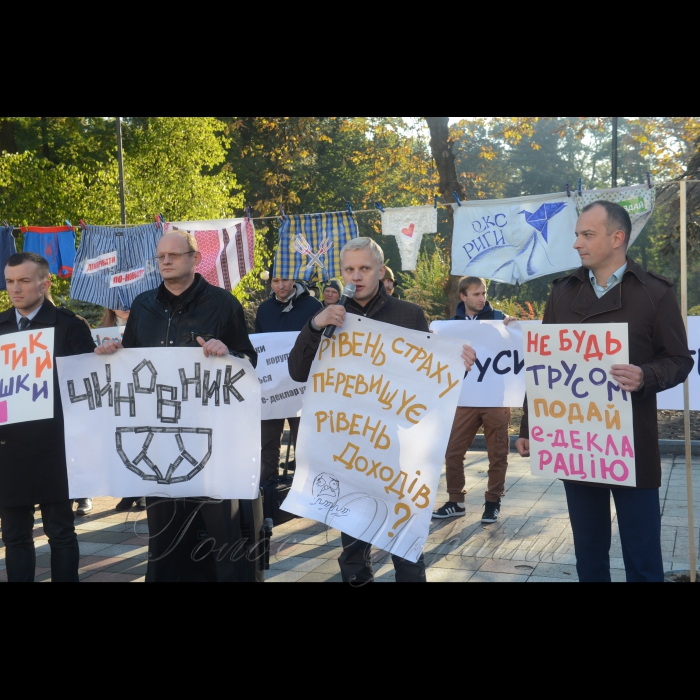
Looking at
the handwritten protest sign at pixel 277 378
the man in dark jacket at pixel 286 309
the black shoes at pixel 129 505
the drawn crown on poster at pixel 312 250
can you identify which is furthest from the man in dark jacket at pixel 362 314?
the drawn crown on poster at pixel 312 250

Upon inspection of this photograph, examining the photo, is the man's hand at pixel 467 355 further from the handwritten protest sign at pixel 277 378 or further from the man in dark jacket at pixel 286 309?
the man in dark jacket at pixel 286 309

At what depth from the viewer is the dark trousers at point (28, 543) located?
4047mm

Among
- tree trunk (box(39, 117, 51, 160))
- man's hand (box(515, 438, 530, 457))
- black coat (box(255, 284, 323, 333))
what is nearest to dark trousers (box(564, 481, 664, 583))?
man's hand (box(515, 438, 530, 457))

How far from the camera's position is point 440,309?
20.5 meters

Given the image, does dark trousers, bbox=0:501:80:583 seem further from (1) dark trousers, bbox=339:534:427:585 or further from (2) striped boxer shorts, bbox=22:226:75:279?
(2) striped boxer shorts, bbox=22:226:75:279

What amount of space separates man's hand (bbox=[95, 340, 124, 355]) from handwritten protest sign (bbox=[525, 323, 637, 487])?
208 cm

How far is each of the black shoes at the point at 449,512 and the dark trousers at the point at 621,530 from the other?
2.93m

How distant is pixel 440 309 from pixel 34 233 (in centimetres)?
1305

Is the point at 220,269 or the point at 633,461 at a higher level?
the point at 220,269

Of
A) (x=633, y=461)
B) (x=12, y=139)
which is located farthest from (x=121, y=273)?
(x=12, y=139)

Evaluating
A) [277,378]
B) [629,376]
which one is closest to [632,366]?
[629,376]

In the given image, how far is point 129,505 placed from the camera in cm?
705

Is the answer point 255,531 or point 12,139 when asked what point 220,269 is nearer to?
point 255,531

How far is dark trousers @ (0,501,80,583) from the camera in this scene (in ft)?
Result: 13.3
